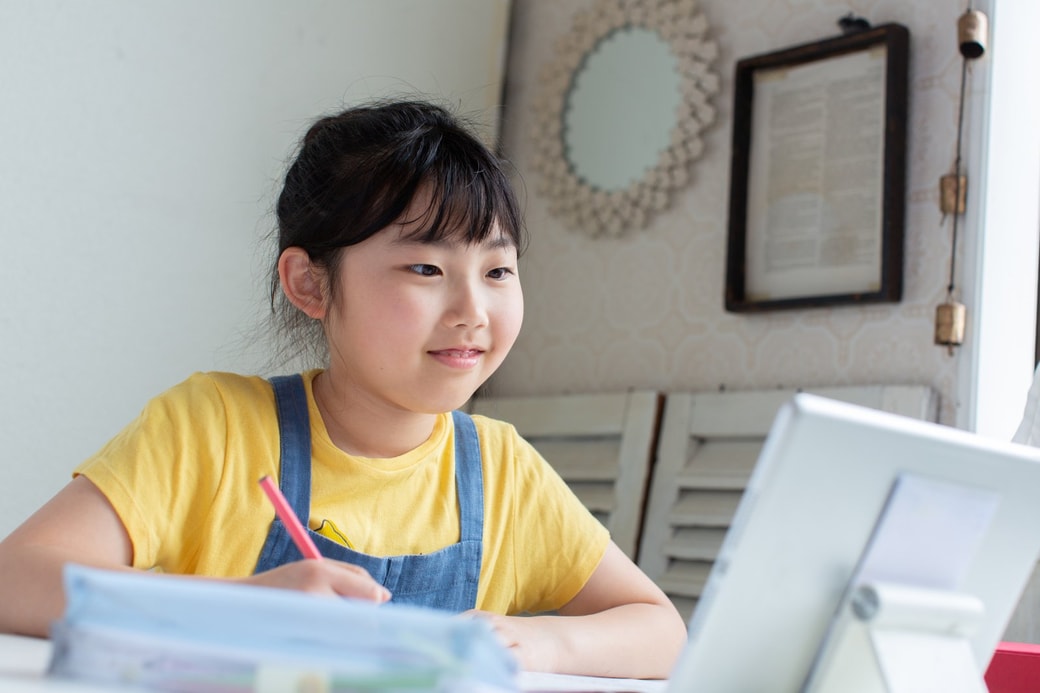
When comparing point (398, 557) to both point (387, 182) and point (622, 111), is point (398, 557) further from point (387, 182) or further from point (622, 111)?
point (622, 111)

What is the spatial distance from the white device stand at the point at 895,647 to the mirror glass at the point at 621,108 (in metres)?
1.60

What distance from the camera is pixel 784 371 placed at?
6.16 ft

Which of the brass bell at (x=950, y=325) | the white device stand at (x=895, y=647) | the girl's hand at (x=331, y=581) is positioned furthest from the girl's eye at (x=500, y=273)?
the brass bell at (x=950, y=325)

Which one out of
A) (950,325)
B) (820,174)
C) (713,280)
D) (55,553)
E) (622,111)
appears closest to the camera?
(55,553)

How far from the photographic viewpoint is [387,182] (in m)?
1.05

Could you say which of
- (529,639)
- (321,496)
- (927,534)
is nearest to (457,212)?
(321,496)

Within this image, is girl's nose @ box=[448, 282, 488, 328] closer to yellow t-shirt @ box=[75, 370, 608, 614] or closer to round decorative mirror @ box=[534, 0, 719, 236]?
yellow t-shirt @ box=[75, 370, 608, 614]

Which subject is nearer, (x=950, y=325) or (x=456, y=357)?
(x=456, y=357)

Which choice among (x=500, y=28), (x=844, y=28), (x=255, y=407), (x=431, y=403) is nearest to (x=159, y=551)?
(x=255, y=407)

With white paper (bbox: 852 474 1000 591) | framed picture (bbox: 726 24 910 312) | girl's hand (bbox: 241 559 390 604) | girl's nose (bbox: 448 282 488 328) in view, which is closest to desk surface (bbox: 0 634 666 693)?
girl's hand (bbox: 241 559 390 604)

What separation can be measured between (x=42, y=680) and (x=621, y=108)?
1872 millimetres

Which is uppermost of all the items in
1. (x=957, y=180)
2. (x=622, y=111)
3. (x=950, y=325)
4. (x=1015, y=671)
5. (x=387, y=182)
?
(x=622, y=111)

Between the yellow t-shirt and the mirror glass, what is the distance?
1052mm

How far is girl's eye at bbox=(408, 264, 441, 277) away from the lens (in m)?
1.02
